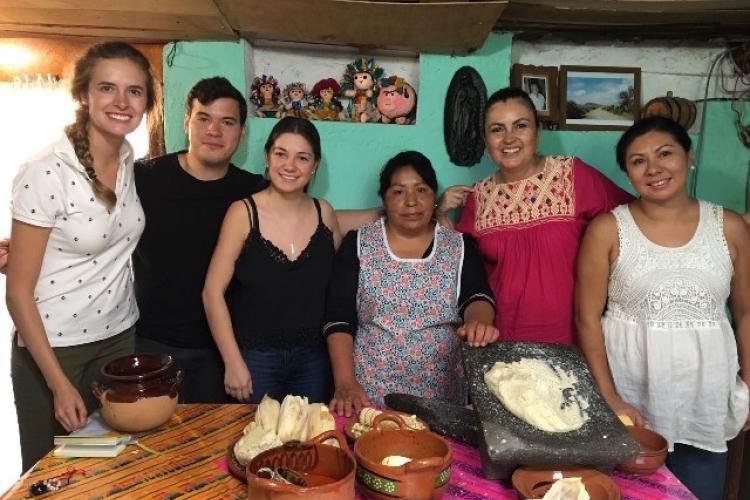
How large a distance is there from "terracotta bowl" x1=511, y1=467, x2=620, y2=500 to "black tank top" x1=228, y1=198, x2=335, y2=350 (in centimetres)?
100

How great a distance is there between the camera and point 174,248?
205cm

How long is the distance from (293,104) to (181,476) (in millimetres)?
1881

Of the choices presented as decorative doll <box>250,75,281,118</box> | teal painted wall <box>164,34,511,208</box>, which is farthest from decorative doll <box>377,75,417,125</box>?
decorative doll <box>250,75,281,118</box>

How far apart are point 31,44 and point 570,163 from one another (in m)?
2.37

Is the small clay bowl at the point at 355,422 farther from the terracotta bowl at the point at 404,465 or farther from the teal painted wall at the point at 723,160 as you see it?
the teal painted wall at the point at 723,160

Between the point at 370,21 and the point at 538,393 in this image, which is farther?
the point at 370,21

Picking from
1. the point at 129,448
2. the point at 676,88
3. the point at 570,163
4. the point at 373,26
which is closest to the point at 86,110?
the point at 129,448

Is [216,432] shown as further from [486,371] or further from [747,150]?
[747,150]

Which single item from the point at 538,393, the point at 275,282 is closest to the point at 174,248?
the point at 275,282

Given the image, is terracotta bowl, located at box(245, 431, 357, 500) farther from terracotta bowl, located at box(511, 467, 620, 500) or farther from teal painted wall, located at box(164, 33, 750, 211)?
teal painted wall, located at box(164, 33, 750, 211)

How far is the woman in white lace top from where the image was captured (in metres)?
1.82

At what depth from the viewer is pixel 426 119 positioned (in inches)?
108

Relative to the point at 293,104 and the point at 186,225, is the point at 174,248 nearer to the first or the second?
the point at 186,225

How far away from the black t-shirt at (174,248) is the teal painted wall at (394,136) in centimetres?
65
